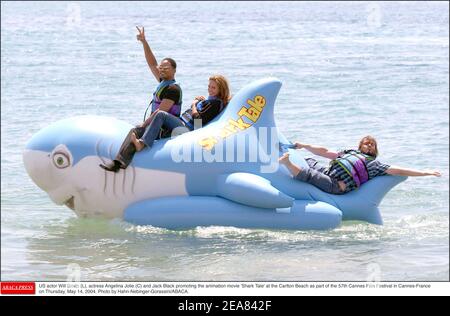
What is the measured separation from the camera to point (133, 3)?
3002 cm

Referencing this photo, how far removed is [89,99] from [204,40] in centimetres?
634

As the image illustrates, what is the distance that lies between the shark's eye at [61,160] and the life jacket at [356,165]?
211 centimetres

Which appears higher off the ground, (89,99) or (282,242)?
(89,99)

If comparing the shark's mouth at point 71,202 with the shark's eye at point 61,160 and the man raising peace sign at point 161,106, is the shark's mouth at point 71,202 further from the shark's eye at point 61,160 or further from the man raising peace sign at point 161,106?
the man raising peace sign at point 161,106

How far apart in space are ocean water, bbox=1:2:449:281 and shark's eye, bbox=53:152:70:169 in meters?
0.57

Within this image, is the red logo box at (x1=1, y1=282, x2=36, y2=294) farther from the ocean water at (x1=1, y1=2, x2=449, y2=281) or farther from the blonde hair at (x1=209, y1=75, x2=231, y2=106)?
the blonde hair at (x1=209, y1=75, x2=231, y2=106)

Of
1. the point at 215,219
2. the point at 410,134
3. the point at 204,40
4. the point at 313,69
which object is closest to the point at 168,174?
the point at 215,219

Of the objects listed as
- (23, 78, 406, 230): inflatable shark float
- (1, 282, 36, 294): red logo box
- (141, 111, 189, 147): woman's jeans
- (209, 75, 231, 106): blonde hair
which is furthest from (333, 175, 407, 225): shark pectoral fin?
(1, 282, 36, 294): red logo box

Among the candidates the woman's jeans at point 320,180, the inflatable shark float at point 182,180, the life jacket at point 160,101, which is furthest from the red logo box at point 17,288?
the woman's jeans at point 320,180

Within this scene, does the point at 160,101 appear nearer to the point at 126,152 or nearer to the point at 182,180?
the point at 126,152

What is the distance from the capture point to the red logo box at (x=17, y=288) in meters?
5.89

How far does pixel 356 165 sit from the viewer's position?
7926mm

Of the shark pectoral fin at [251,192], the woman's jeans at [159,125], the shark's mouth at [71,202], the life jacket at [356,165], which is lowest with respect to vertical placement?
the shark's mouth at [71,202]

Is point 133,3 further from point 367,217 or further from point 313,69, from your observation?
point 367,217
